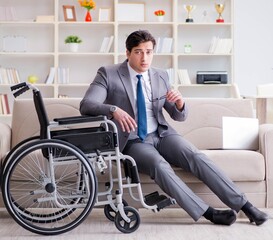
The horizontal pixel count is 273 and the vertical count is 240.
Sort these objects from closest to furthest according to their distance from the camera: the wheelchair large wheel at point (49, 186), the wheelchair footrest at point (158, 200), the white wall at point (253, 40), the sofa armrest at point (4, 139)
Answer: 1. the wheelchair large wheel at point (49, 186)
2. the wheelchair footrest at point (158, 200)
3. the sofa armrest at point (4, 139)
4. the white wall at point (253, 40)

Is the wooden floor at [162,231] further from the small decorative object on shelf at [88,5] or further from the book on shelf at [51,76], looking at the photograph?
the small decorative object on shelf at [88,5]

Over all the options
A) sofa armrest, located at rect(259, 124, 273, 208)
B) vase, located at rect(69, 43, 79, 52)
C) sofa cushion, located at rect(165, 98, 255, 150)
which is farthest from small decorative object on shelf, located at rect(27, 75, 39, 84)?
sofa armrest, located at rect(259, 124, 273, 208)

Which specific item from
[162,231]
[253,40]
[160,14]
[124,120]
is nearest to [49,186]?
[124,120]

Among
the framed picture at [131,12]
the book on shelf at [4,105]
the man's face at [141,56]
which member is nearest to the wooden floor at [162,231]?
the man's face at [141,56]

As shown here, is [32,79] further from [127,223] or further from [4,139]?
[127,223]

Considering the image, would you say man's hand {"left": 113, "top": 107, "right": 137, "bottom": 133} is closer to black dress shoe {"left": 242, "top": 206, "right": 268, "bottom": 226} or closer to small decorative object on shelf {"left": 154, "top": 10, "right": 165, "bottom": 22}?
black dress shoe {"left": 242, "top": 206, "right": 268, "bottom": 226}

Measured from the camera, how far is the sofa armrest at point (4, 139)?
348 centimetres

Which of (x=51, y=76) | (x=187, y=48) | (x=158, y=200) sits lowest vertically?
(x=158, y=200)

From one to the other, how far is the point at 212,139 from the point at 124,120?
941 millimetres

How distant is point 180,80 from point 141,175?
425 centimetres

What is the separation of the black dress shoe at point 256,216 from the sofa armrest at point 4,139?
134 cm

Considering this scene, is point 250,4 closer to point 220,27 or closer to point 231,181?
point 220,27

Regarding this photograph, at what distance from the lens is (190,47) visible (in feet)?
25.0

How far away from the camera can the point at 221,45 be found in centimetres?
752
